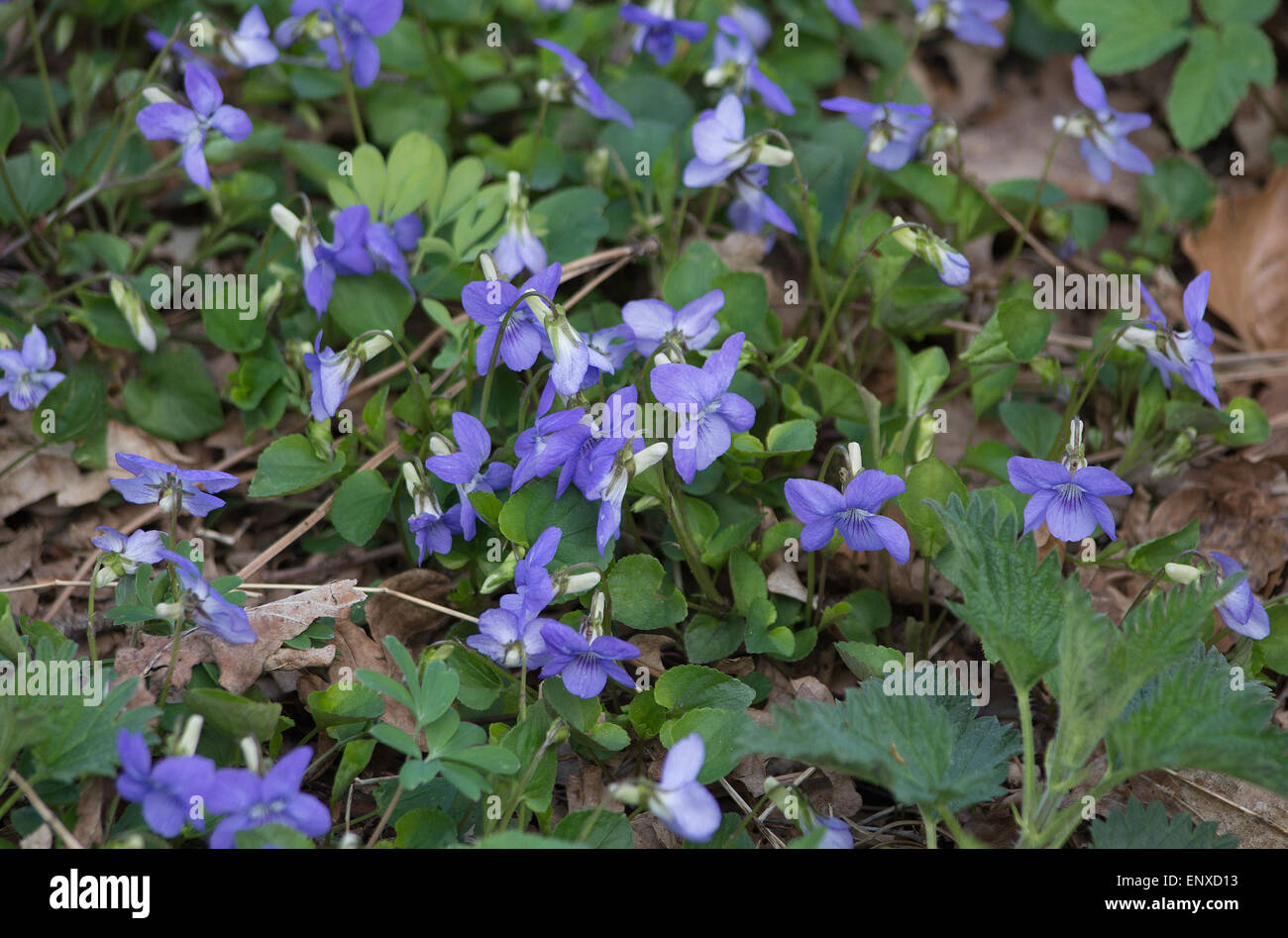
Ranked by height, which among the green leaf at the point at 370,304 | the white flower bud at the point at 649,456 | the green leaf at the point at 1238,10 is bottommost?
the green leaf at the point at 370,304

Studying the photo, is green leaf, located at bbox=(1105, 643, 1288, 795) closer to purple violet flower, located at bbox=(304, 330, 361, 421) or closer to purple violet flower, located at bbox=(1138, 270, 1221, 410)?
purple violet flower, located at bbox=(1138, 270, 1221, 410)

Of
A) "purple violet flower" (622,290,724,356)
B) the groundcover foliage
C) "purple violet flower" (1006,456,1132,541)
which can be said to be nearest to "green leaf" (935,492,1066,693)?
the groundcover foliage

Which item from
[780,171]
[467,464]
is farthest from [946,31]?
[467,464]

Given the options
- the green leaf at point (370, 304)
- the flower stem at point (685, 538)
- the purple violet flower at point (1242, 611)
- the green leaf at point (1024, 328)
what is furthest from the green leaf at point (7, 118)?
the purple violet flower at point (1242, 611)

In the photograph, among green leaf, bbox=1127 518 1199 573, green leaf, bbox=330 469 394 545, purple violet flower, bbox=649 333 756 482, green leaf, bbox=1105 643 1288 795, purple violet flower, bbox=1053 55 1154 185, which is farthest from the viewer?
purple violet flower, bbox=1053 55 1154 185

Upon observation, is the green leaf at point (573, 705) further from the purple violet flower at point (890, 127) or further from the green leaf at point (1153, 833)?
the purple violet flower at point (890, 127)

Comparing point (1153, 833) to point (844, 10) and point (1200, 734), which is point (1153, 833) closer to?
point (1200, 734)
